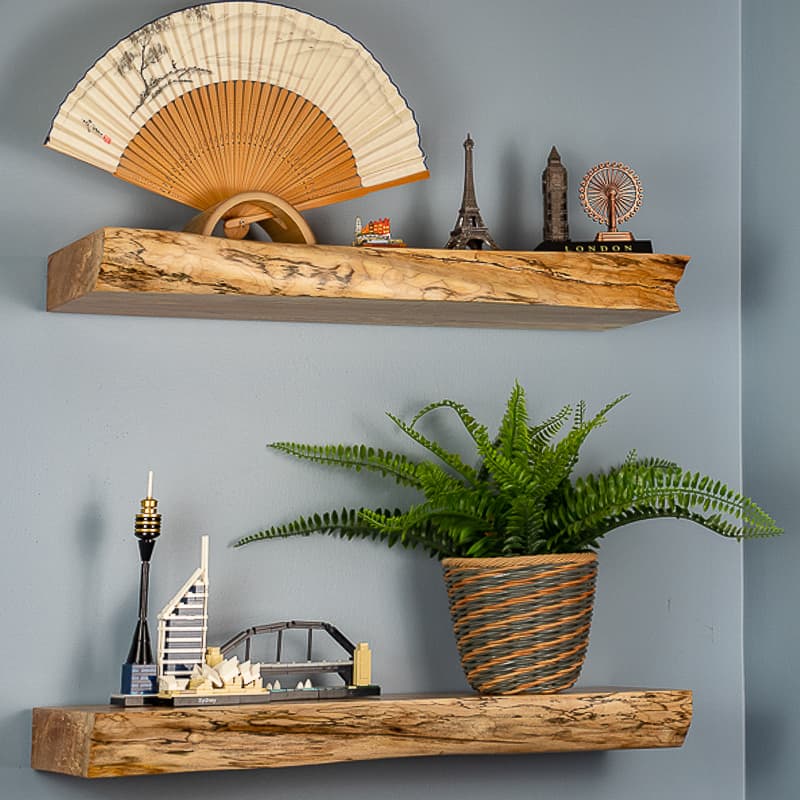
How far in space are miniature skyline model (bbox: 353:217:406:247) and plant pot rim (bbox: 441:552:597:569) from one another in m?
0.47

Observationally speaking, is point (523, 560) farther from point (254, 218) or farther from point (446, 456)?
point (254, 218)

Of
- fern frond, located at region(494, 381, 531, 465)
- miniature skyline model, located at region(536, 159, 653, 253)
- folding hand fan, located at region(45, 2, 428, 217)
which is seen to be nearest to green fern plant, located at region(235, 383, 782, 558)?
fern frond, located at region(494, 381, 531, 465)

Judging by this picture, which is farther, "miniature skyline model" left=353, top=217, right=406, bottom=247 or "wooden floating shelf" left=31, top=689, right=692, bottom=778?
"miniature skyline model" left=353, top=217, right=406, bottom=247

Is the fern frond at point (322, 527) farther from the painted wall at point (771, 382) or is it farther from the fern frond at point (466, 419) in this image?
the painted wall at point (771, 382)

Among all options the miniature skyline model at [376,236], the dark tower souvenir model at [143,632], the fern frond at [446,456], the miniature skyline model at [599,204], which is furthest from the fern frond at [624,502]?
the dark tower souvenir model at [143,632]

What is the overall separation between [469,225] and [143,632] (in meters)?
0.79

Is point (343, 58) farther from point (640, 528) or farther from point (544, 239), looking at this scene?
Answer: point (640, 528)

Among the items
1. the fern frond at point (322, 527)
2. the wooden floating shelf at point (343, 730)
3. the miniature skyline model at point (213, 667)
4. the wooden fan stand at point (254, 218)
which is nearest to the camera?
the wooden floating shelf at point (343, 730)

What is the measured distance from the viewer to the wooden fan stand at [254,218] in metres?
1.90

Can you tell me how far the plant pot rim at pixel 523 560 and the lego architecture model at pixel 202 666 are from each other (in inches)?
7.9

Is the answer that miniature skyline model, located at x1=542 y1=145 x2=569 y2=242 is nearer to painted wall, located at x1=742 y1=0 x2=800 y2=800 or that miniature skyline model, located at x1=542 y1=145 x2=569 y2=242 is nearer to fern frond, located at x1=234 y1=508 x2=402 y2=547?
painted wall, located at x1=742 y1=0 x2=800 y2=800

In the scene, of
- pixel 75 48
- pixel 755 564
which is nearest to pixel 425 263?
pixel 75 48

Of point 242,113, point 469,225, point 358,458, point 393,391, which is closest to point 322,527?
point 358,458

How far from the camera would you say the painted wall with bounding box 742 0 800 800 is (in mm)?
2184
